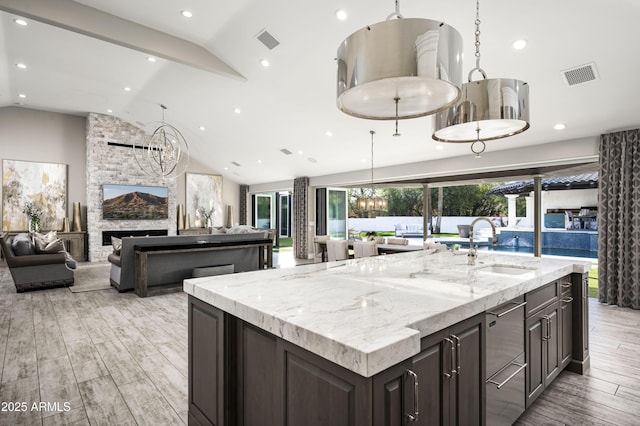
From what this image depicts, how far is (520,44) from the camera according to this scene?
3830 mm

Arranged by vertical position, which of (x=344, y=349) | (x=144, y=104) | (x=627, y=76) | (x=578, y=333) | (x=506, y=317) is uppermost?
(x=144, y=104)

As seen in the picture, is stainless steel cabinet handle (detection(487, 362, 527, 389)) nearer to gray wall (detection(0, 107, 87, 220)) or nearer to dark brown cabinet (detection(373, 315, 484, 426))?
dark brown cabinet (detection(373, 315, 484, 426))

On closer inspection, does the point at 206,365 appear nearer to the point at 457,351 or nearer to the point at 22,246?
the point at 457,351

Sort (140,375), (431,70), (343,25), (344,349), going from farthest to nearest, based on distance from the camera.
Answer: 1. (343,25)
2. (140,375)
3. (431,70)
4. (344,349)

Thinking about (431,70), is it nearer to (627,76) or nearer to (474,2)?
(474,2)

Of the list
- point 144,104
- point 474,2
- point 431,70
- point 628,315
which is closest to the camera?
point 431,70

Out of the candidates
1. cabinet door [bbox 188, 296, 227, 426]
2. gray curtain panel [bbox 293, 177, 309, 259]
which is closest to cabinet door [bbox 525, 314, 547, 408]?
cabinet door [bbox 188, 296, 227, 426]

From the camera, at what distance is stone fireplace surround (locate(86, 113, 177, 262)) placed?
9.66m

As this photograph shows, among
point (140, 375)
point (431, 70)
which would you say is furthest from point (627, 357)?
point (140, 375)

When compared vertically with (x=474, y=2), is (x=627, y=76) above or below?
below

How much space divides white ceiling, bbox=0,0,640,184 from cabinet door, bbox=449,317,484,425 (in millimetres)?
3367

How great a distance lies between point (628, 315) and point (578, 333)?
2602 mm

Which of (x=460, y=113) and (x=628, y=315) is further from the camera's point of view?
(x=628, y=315)

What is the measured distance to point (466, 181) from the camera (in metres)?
8.48
